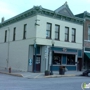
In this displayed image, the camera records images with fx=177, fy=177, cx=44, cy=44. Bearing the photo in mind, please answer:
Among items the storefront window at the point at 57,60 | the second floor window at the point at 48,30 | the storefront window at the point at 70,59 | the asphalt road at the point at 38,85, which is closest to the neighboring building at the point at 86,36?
the storefront window at the point at 70,59

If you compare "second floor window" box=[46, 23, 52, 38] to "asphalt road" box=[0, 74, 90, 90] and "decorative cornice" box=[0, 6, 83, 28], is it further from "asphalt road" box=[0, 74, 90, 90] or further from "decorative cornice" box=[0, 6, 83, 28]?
"asphalt road" box=[0, 74, 90, 90]

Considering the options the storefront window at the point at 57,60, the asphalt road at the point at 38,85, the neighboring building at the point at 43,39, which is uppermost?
the neighboring building at the point at 43,39

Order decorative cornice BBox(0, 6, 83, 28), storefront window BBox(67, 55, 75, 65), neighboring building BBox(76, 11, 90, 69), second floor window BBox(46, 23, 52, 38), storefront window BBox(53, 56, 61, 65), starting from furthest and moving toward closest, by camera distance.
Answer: neighboring building BBox(76, 11, 90, 69) → storefront window BBox(67, 55, 75, 65) → storefront window BBox(53, 56, 61, 65) → second floor window BBox(46, 23, 52, 38) → decorative cornice BBox(0, 6, 83, 28)

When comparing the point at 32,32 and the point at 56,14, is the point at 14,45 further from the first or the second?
the point at 56,14

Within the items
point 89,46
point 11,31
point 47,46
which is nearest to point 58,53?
point 47,46

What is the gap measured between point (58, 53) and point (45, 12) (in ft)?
19.6

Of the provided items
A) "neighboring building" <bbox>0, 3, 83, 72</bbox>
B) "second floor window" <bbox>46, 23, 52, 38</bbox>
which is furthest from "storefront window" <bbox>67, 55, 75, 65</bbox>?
"second floor window" <bbox>46, 23, 52, 38</bbox>

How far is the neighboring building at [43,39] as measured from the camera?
23261 millimetres

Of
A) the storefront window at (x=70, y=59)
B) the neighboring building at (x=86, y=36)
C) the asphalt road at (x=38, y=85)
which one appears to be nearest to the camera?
the asphalt road at (x=38, y=85)

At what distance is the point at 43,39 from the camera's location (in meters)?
23.4

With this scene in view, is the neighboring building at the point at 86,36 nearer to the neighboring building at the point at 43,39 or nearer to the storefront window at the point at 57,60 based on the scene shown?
the neighboring building at the point at 43,39

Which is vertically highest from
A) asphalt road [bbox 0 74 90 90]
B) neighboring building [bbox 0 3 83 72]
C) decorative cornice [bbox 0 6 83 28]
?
decorative cornice [bbox 0 6 83 28]

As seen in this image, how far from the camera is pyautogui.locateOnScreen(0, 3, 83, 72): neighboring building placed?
2326 cm

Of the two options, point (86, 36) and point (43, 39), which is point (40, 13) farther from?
point (86, 36)
